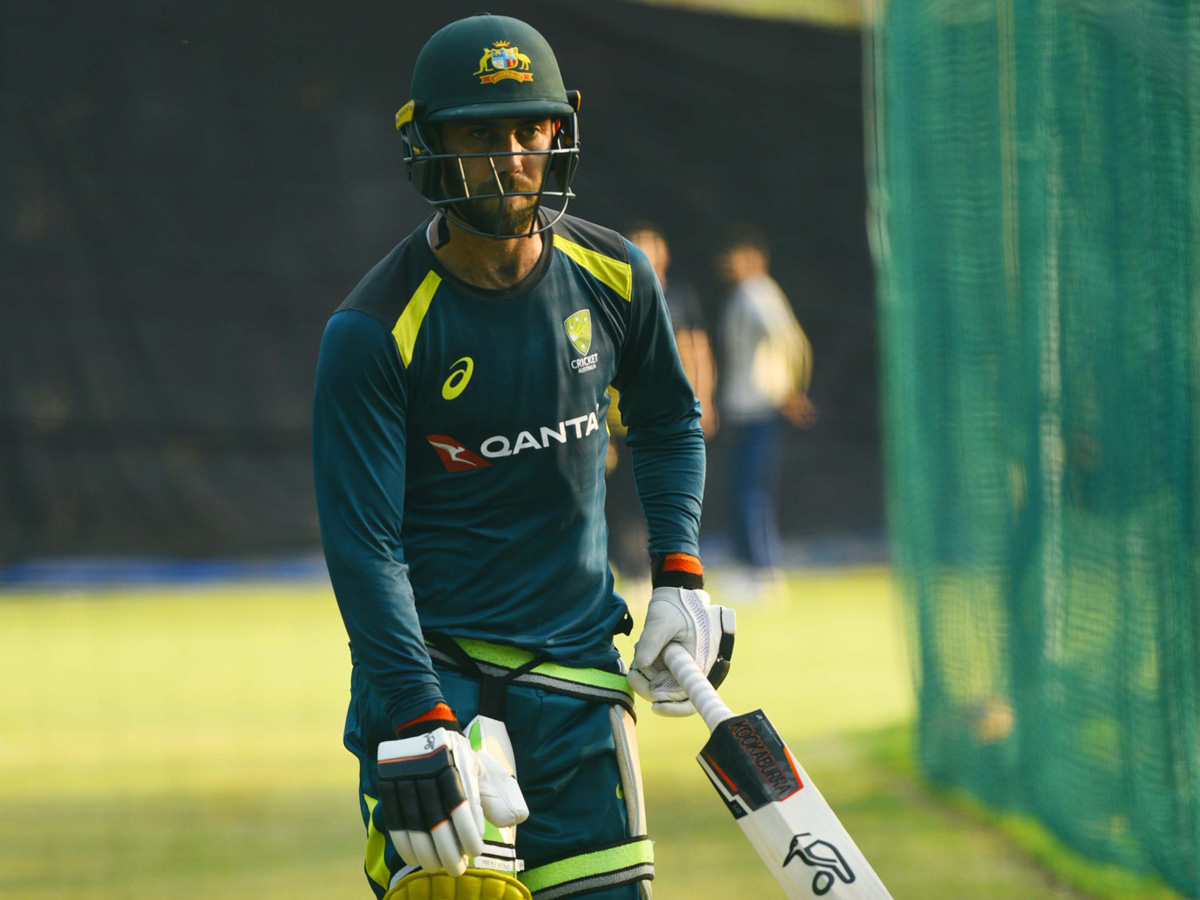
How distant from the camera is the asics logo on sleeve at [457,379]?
109 inches

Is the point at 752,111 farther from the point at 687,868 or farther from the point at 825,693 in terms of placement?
Answer: the point at 687,868

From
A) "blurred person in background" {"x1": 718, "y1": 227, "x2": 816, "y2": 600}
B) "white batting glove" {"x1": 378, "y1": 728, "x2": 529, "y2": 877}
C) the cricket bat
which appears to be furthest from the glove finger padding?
"blurred person in background" {"x1": 718, "y1": 227, "x2": 816, "y2": 600}

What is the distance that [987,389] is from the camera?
5.52m

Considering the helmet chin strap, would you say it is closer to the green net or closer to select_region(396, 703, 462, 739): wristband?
select_region(396, 703, 462, 739): wristband

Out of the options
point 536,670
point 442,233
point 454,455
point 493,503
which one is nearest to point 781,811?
point 536,670

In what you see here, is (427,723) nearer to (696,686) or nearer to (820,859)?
(696,686)

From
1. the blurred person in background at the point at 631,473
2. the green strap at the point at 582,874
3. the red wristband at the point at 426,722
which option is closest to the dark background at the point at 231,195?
the blurred person in background at the point at 631,473

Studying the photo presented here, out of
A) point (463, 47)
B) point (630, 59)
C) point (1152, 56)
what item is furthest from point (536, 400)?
point (630, 59)

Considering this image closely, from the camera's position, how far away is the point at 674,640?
3035 millimetres

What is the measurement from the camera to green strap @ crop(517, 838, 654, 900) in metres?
2.87

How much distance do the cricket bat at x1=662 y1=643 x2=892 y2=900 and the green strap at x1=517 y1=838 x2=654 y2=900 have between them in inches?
9.7

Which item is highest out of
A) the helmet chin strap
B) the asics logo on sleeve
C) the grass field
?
the helmet chin strap

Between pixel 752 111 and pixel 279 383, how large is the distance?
4076 millimetres

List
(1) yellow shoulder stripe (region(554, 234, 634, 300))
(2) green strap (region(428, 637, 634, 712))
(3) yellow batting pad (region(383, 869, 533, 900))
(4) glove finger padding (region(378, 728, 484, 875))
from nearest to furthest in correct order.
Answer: (4) glove finger padding (region(378, 728, 484, 875)), (3) yellow batting pad (region(383, 869, 533, 900)), (2) green strap (region(428, 637, 634, 712)), (1) yellow shoulder stripe (region(554, 234, 634, 300))
